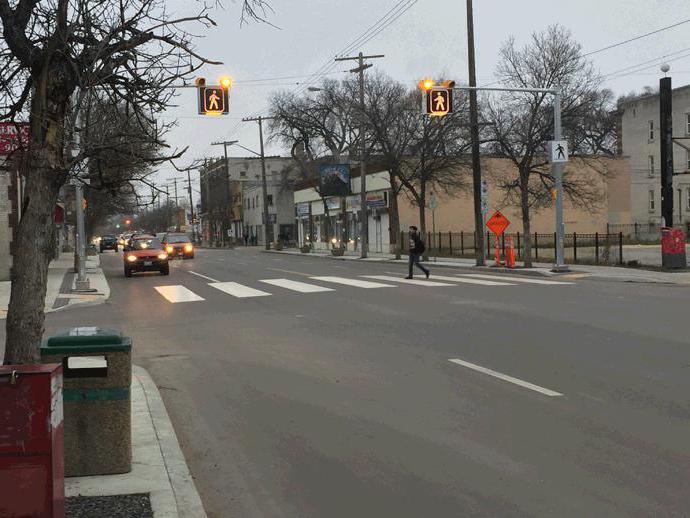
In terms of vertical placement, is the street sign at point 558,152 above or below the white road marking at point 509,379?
above

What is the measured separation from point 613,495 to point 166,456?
3144 millimetres

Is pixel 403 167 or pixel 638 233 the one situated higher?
pixel 403 167

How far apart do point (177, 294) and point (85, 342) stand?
51.7 ft

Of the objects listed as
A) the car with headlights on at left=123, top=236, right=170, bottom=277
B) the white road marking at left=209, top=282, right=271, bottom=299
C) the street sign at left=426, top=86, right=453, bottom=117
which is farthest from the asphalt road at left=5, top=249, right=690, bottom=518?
the car with headlights on at left=123, top=236, right=170, bottom=277

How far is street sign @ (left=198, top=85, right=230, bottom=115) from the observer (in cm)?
1877

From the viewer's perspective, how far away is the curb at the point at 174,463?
4672 mm

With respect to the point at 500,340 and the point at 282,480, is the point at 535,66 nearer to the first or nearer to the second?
the point at 500,340

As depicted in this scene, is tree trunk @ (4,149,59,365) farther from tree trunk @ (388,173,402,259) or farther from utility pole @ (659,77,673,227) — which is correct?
tree trunk @ (388,173,402,259)

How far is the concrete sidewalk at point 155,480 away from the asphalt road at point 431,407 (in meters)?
0.18

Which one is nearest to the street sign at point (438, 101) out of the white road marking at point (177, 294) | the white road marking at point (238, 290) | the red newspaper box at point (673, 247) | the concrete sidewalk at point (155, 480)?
the white road marking at point (238, 290)

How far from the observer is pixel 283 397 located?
7.98 meters

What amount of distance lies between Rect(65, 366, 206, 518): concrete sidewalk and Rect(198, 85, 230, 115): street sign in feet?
43.6

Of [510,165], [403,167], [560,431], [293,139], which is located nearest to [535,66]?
[403,167]

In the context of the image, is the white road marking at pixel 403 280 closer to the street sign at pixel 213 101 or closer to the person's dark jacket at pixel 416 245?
the person's dark jacket at pixel 416 245
